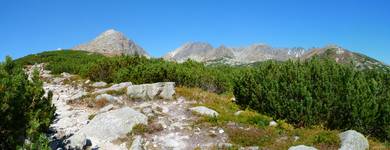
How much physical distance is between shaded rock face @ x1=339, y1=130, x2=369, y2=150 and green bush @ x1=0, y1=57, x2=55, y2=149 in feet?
28.9

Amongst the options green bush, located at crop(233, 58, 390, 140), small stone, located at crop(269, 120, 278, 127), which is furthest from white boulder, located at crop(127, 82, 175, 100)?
small stone, located at crop(269, 120, 278, 127)

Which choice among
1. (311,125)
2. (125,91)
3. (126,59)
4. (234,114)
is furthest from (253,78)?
(126,59)

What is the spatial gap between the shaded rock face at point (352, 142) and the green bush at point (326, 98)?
315 cm

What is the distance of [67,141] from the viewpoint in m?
12.6

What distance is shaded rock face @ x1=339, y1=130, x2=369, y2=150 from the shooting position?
41.2ft

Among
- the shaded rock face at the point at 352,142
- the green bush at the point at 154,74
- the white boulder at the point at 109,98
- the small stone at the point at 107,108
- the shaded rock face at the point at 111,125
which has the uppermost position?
the green bush at the point at 154,74

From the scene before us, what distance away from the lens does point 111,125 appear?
14766 mm

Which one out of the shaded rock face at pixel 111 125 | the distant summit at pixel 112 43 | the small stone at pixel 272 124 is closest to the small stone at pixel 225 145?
the small stone at pixel 272 124

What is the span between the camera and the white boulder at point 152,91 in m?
19.8

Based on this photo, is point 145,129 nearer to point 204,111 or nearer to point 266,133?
point 204,111

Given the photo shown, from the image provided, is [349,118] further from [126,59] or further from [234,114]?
[126,59]

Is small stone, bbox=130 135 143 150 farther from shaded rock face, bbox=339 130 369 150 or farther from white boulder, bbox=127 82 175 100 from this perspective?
shaded rock face, bbox=339 130 369 150

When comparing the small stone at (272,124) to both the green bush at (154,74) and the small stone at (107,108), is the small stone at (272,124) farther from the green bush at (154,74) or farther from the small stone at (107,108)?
the green bush at (154,74)

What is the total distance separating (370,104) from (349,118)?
3.22ft
